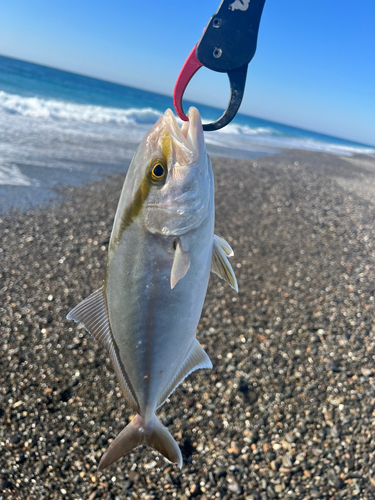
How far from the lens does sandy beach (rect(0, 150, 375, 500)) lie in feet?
10.9

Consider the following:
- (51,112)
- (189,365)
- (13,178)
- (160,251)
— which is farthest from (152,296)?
(51,112)

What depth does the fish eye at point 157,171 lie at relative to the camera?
1.55m

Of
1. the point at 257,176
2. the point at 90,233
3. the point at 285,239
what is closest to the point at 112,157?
the point at 257,176

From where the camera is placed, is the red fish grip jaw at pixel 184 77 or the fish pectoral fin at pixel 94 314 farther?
the fish pectoral fin at pixel 94 314

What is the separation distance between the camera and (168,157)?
5.08 feet

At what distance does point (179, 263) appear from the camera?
1.53m

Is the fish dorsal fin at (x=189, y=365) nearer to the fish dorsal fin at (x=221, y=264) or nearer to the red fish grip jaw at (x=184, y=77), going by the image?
the fish dorsal fin at (x=221, y=264)

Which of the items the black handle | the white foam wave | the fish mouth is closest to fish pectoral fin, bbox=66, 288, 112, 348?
the fish mouth

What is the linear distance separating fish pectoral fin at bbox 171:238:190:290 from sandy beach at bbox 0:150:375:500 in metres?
2.67

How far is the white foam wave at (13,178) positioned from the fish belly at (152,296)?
8641 millimetres

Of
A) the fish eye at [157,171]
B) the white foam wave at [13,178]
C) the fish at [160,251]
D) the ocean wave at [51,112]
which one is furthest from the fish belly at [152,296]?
the ocean wave at [51,112]

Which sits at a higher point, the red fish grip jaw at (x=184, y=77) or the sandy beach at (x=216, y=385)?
the red fish grip jaw at (x=184, y=77)

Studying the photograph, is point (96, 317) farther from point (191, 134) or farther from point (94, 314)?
point (191, 134)

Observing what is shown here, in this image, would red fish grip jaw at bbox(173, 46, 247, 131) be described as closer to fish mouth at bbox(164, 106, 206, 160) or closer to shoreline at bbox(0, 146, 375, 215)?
fish mouth at bbox(164, 106, 206, 160)
